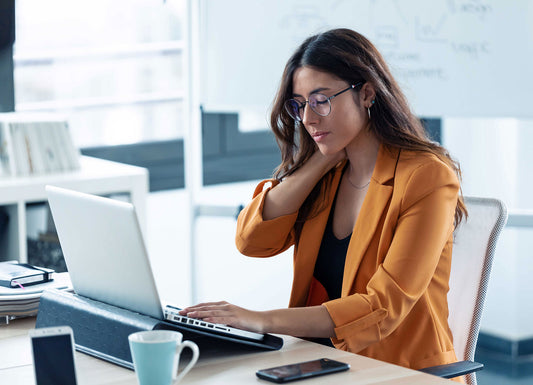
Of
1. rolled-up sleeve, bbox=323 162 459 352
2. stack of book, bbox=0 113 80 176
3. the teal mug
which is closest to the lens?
the teal mug

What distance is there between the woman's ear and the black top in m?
0.28

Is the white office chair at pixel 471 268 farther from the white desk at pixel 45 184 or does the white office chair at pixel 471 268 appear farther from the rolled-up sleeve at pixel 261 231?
the white desk at pixel 45 184

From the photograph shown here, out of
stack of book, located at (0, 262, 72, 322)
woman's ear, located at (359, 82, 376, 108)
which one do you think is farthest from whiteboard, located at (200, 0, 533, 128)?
stack of book, located at (0, 262, 72, 322)

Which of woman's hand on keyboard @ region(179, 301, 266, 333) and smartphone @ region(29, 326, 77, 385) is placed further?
woman's hand on keyboard @ region(179, 301, 266, 333)

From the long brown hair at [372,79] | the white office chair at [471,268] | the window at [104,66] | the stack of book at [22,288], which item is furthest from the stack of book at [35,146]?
the white office chair at [471,268]

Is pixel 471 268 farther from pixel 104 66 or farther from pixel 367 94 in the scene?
pixel 104 66

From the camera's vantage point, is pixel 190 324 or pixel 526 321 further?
pixel 526 321

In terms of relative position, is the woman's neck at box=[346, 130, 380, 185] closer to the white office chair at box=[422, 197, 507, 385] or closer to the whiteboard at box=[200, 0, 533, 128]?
the white office chair at box=[422, 197, 507, 385]

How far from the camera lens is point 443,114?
2.54m

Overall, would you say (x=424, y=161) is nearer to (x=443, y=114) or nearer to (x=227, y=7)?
(x=443, y=114)

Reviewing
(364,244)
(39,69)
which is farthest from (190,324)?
(39,69)

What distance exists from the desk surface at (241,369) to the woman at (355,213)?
0.09 m

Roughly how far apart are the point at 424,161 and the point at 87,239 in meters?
0.72

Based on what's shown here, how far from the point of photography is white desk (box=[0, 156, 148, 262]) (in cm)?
278
